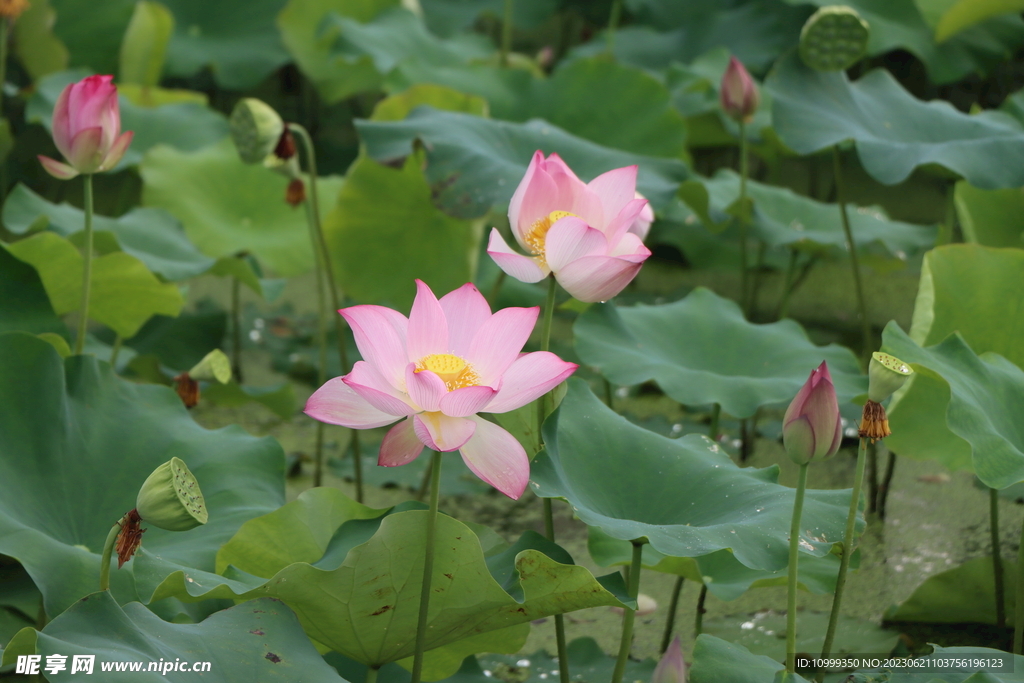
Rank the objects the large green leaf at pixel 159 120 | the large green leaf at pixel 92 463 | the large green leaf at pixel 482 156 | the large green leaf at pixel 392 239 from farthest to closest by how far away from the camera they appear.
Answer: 1. the large green leaf at pixel 159 120
2. the large green leaf at pixel 392 239
3. the large green leaf at pixel 482 156
4. the large green leaf at pixel 92 463

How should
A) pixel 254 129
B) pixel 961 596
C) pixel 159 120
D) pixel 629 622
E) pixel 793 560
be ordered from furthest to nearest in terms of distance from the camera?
pixel 159 120 → pixel 254 129 → pixel 961 596 → pixel 629 622 → pixel 793 560

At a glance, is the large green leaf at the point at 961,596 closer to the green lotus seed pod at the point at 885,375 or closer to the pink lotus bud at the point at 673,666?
the green lotus seed pod at the point at 885,375

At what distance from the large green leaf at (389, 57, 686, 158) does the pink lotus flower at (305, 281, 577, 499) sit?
157 cm

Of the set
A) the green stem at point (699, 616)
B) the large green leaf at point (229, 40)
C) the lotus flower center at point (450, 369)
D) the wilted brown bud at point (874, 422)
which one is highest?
the lotus flower center at point (450, 369)

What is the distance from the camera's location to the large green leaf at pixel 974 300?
1.32 metres

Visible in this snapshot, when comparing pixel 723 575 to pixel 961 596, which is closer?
pixel 723 575

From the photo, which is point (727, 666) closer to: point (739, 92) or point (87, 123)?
point (87, 123)

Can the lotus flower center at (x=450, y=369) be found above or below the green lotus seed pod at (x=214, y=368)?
Result: above

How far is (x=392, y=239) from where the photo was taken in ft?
6.80

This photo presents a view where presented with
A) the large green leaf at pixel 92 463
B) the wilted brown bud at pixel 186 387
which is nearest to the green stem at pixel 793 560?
the large green leaf at pixel 92 463

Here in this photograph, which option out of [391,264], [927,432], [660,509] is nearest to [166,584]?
[660,509]

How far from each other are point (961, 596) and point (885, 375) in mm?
609

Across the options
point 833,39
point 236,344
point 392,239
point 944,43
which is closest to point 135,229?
point 236,344

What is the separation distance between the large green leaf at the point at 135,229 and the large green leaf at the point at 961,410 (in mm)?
1171
